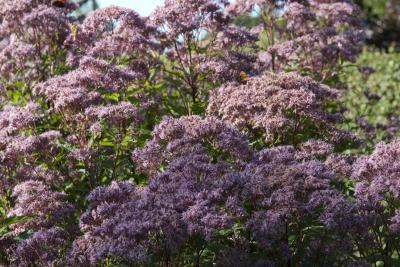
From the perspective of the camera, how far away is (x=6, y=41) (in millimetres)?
11852

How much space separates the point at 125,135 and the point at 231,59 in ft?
7.44

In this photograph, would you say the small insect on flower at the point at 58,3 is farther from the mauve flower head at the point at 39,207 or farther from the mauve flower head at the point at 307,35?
the mauve flower head at the point at 39,207

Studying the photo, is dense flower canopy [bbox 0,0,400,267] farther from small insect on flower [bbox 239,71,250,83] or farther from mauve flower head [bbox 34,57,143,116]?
small insect on flower [bbox 239,71,250,83]

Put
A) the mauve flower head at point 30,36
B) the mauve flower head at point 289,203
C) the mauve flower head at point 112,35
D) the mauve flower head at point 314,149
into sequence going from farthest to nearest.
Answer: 1. the mauve flower head at point 30,36
2. the mauve flower head at point 112,35
3. the mauve flower head at point 314,149
4. the mauve flower head at point 289,203

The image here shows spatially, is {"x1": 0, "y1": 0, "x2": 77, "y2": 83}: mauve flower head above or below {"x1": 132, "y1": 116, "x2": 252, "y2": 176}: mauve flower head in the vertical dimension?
above

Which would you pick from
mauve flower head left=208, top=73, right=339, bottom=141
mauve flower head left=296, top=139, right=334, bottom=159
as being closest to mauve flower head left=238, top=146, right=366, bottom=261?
mauve flower head left=296, top=139, right=334, bottom=159

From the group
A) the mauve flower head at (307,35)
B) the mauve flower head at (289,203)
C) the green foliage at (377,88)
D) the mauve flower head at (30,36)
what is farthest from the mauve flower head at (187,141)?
the green foliage at (377,88)

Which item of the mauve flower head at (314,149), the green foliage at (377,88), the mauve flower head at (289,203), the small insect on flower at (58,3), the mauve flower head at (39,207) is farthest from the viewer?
Answer: the green foliage at (377,88)

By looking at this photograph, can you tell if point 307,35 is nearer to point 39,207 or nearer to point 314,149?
point 314,149

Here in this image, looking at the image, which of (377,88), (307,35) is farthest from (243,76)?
(377,88)

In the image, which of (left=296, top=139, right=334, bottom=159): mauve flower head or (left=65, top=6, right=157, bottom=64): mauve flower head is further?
(left=65, top=6, right=157, bottom=64): mauve flower head

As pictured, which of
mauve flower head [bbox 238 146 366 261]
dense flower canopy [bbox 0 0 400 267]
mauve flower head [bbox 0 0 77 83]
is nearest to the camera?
mauve flower head [bbox 238 146 366 261]

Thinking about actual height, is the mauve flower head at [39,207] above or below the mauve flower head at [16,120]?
below

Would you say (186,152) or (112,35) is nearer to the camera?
(186,152)
